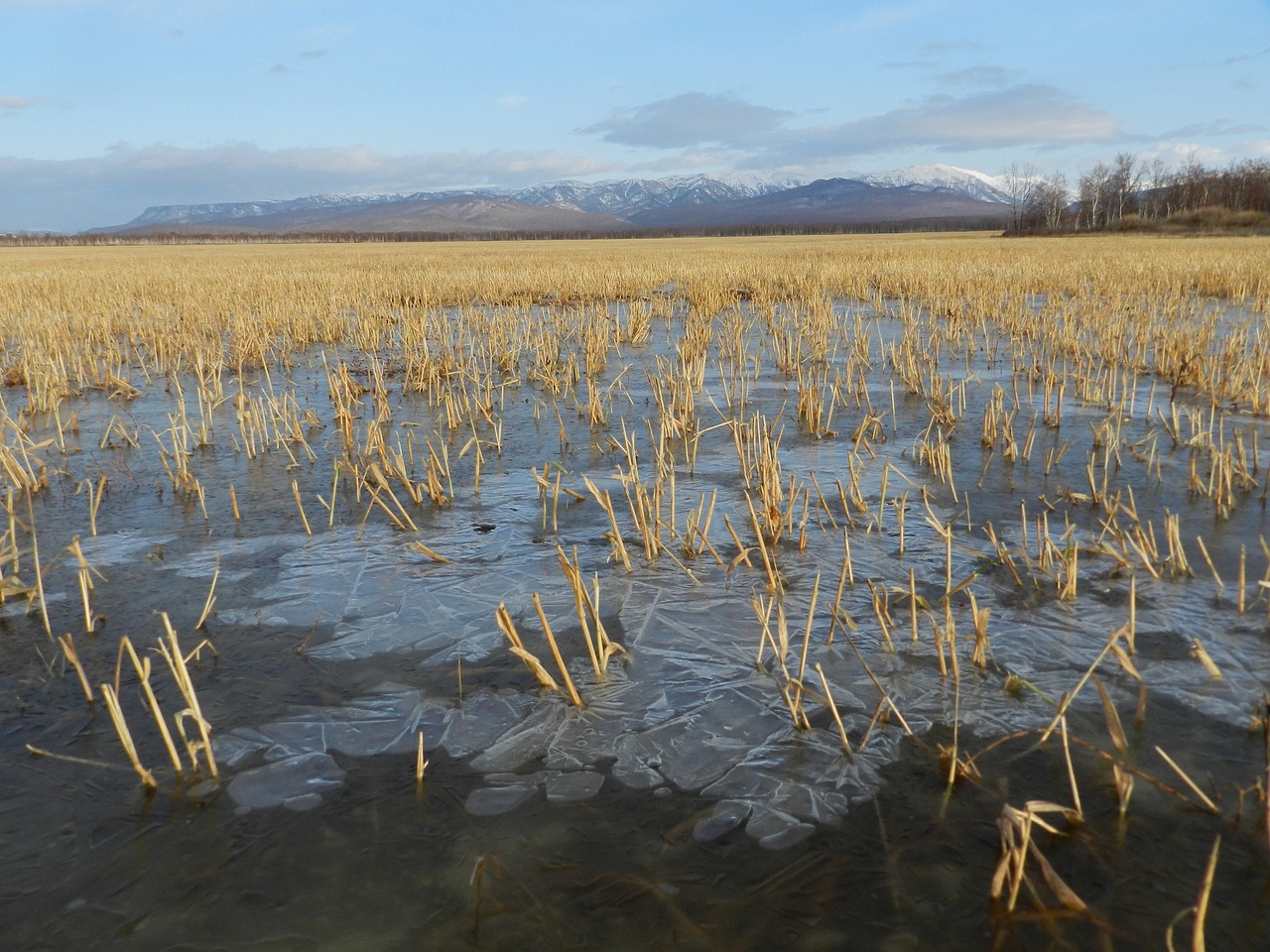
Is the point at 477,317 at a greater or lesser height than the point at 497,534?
greater

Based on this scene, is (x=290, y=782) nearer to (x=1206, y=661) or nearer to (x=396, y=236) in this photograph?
(x=1206, y=661)

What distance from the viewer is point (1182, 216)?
196 feet

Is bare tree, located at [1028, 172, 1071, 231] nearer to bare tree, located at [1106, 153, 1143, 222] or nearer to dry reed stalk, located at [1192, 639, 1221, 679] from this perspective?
bare tree, located at [1106, 153, 1143, 222]

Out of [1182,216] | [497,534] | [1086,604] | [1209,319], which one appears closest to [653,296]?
[1209,319]

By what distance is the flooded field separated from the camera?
226cm

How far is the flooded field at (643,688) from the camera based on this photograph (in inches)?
89.1

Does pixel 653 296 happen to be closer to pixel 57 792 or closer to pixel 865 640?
pixel 865 640

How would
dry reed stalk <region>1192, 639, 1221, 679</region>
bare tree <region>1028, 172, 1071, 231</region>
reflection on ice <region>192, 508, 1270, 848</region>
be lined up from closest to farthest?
reflection on ice <region>192, 508, 1270, 848</region>
dry reed stalk <region>1192, 639, 1221, 679</region>
bare tree <region>1028, 172, 1071, 231</region>

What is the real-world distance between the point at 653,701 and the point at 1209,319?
1274 cm

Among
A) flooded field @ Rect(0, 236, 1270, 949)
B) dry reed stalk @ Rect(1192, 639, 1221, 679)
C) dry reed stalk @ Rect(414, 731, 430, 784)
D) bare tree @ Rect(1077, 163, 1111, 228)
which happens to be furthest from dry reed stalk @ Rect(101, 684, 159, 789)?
bare tree @ Rect(1077, 163, 1111, 228)

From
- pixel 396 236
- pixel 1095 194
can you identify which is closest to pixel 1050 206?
pixel 1095 194

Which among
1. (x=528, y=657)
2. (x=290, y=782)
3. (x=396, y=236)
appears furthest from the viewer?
(x=396, y=236)

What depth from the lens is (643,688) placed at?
335cm

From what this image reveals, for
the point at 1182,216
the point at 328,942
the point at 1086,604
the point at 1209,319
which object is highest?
the point at 1182,216
